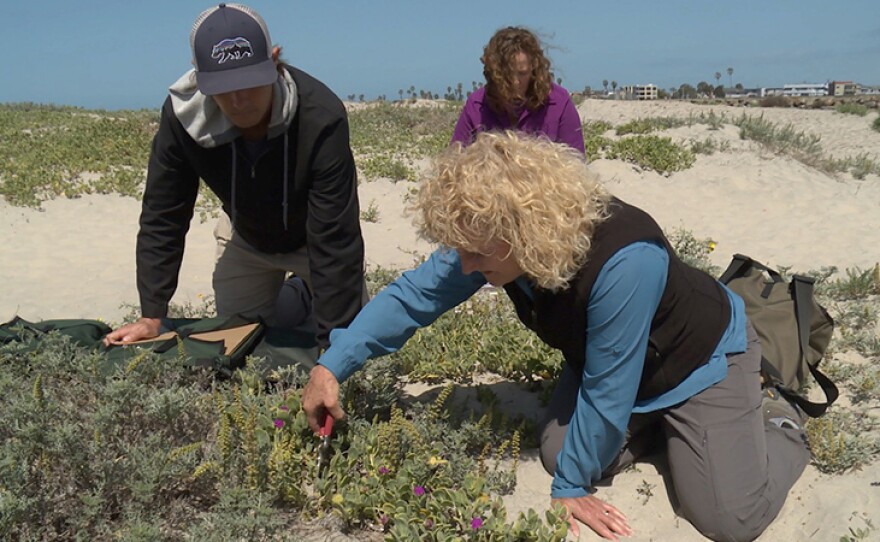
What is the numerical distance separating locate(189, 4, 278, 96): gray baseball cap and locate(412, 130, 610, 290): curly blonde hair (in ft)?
3.24

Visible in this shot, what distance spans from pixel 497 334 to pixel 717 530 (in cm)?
174

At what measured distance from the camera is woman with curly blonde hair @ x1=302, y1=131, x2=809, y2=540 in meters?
2.33

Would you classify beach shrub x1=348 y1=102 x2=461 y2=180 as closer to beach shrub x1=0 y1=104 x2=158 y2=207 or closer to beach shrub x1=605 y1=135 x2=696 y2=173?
beach shrub x1=605 y1=135 x2=696 y2=173

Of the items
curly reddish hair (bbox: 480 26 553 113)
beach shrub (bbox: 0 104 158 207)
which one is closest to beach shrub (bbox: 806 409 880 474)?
curly reddish hair (bbox: 480 26 553 113)

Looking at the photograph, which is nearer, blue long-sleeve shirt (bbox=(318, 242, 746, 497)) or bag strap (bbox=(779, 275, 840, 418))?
blue long-sleeve shirt (bbox=(318, 242, 746, 497))

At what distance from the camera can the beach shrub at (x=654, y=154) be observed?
9.46 metres

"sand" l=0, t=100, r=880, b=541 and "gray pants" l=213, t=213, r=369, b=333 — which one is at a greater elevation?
"gray pants" l=213, t=213, r=369, b=333

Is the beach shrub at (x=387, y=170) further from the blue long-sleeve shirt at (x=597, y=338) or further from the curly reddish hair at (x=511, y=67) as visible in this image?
the blue long-sleeve shirt at (x=597, y=338)

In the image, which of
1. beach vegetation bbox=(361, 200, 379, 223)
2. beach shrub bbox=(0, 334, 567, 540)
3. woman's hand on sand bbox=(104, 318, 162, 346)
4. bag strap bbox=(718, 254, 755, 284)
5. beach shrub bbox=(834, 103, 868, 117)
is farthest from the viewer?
beach shrub bbox=(834, 103, 868, 117)

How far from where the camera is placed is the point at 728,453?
110 inches

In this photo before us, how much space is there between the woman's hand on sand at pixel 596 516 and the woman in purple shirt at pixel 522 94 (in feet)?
8.28

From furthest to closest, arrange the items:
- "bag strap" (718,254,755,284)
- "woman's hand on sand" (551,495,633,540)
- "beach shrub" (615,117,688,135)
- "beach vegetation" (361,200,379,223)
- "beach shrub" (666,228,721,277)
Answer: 1. "beach shrub" (615,117,688,135)
2. "beach vegetation" (361,200,379,223)
3. "beach shrub" (666,228,721,277)
4. "bag strap" (718,254,755,284)
5. "woman's hand on sand" (551,495,633,540)

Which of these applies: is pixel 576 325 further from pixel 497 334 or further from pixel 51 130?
pixel 51 130

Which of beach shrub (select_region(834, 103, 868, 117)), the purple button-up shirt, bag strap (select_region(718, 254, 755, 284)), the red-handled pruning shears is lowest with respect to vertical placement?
the red-handled pruning shears
